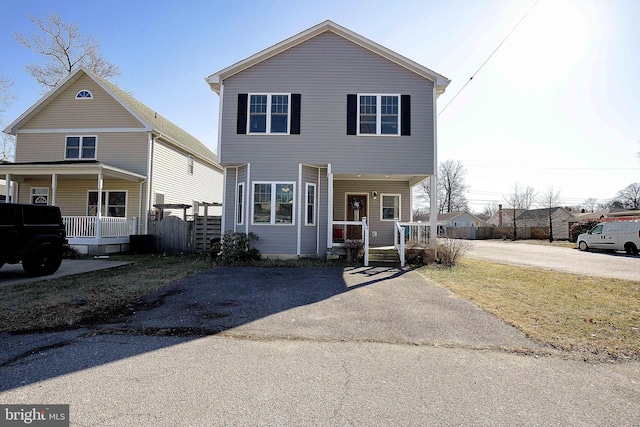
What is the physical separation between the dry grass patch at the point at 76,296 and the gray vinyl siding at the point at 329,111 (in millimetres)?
5155

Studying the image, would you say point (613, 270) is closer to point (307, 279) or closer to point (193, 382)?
point (307, 279)

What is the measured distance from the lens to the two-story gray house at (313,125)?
12484 millimetres

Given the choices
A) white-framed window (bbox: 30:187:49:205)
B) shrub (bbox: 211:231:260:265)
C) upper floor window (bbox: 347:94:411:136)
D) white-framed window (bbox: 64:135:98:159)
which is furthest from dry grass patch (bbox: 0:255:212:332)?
white-framed window (bbox: 30:187:49:205)

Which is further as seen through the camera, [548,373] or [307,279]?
[307,279]

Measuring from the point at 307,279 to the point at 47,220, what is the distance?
749 cm

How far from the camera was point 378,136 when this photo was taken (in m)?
12.5

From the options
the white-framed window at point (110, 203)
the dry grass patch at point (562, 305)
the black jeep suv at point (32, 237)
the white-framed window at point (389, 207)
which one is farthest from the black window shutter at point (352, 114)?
the white-framed window at point (110, 203)

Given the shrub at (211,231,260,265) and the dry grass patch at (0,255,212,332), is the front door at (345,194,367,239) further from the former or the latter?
the dry grass patch at (0,255,212,332)

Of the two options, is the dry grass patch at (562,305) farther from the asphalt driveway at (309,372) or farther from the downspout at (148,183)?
the downspout at (148,183)

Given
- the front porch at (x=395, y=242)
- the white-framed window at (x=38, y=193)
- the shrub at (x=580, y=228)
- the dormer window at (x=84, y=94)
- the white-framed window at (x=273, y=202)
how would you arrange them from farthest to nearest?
the shrub at (x=580, y=228), the white-framed window at (x=38, y=193), the dormer window at (x=84, y=94), the white-framed window at (x=273, y=202), the front porch at (x=395, y=242)

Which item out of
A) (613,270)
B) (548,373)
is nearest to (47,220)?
(548,373)

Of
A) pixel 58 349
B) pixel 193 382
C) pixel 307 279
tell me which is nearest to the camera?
pixel 193 382

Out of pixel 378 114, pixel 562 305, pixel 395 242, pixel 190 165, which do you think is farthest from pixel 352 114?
pixel 190 165

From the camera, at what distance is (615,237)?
19984 mm
